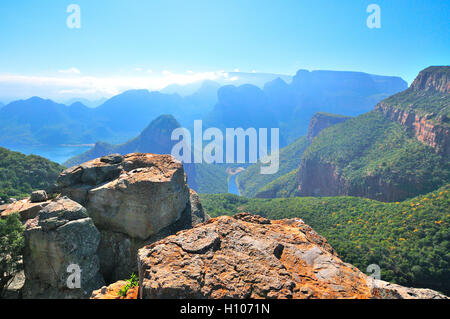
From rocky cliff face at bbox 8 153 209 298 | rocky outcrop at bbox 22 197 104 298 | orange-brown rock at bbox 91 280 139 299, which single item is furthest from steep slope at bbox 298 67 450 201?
rocky outcrop at bbox 22 197 104 298

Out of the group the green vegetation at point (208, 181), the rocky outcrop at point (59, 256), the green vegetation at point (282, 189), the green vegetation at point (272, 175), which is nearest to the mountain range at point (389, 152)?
the green vegetation at point (282, 189)

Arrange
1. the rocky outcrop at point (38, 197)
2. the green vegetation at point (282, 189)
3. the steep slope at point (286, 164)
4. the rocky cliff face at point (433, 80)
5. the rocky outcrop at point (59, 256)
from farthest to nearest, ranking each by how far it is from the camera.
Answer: the steep slope at point (286, 164), the green vegetation at point (282, 189), the rocky cliff face at point (433, 80), the rocky outcrop at point (38, 197), the rocky outcrop at point (59, 256)

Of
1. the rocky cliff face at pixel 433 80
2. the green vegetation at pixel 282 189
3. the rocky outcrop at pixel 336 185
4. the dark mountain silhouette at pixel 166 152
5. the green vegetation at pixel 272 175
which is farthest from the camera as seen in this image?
the dark mountain silhouette at pixel 166 152

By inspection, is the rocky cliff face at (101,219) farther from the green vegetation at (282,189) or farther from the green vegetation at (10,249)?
the green vegetation at (282,189)

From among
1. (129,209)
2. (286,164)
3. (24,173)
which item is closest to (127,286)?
(129,209)

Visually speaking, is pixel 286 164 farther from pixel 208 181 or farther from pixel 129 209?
pixel 129 209

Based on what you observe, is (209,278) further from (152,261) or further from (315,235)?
(315,235)
